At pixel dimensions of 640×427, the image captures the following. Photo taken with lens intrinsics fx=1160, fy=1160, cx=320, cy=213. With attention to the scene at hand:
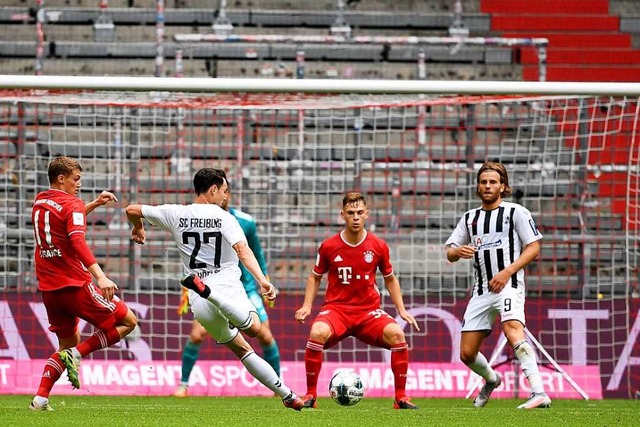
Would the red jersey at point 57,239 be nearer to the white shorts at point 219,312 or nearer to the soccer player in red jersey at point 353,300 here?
the white shorts at point 219,312

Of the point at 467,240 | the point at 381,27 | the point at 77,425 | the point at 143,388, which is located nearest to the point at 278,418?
the point at 77,425

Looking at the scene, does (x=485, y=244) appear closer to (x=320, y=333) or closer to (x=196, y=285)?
(x=320, y=333)

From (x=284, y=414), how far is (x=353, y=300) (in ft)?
5.31

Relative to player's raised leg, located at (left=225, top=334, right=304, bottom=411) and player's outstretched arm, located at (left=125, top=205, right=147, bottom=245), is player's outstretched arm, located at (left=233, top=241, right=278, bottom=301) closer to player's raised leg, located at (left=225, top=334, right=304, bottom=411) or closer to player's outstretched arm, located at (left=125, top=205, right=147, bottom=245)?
player's raised leg, located at (left=225, top=334, right=304, bottom=411)

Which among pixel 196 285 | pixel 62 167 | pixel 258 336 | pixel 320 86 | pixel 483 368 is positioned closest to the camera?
pixel 196 285

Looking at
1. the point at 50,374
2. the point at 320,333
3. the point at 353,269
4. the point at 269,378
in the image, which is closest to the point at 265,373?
the point at 269,378

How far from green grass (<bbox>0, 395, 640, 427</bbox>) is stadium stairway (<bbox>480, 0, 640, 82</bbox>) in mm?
7256

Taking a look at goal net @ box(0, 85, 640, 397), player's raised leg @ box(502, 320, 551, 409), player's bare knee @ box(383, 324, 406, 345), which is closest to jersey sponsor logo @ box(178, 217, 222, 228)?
player's bare knee @ box(383, 324, 406, 345)

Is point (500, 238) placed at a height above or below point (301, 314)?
above

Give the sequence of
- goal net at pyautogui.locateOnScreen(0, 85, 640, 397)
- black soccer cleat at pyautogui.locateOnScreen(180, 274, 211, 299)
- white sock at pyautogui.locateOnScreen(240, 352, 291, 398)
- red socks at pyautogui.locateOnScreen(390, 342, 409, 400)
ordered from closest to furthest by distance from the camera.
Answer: black soccer cleat at pyautogui.locateOnScreen(180, 274, 211, 299)
white sock at pyautogui.locateOnScreen(240, 352, 291, 398)
red socks at pyautogui.locateOnScreen(390, 342, 409, 400)
goal net at pyautogui.locateOnScreen(0, 85, 640, 397)

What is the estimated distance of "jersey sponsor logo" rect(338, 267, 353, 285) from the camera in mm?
9133

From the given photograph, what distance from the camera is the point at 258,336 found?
33.3 ft

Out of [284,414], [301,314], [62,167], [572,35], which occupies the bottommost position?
[284,414]

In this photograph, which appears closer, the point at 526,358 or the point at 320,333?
the point at 320,333
